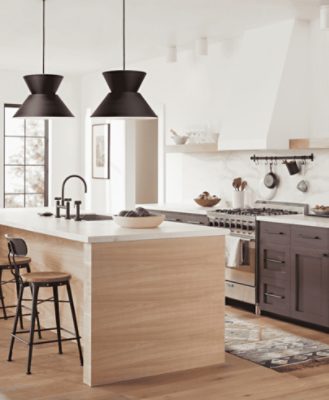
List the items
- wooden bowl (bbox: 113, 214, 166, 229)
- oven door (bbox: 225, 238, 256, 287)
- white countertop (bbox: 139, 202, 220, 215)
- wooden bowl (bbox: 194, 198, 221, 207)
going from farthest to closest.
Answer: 1. wooden bowl (bbox: 194, 198, 221, 207)
2. white countertop (bbox: 139, 202, 220, 215)
3. oven door (bbox: 225, 238, 256, 287)
4. wooden bowl (bbox: 113, 214, 166, 229)

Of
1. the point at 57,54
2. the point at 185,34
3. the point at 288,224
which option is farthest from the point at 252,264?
the point at 57,54

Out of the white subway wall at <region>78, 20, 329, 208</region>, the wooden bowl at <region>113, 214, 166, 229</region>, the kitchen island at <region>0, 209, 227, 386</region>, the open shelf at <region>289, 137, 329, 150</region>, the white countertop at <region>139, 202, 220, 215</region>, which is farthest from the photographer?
the white countertop at <region>139, 202, 220, 215</region>

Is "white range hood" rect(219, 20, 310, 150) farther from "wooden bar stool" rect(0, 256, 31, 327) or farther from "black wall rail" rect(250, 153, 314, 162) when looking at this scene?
"wooden bar stool" rect(0, 256, 31, 327)

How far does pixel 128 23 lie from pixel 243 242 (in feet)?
7.60

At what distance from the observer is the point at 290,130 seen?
674cm

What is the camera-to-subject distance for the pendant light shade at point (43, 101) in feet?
19.1

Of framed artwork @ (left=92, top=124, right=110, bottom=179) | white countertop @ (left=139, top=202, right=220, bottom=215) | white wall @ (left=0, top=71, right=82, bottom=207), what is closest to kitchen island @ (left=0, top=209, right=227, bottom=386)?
white countertop @ (left=139, top=202, right=220, bottom=215)

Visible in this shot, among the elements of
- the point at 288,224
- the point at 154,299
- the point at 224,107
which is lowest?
the point at 154,299

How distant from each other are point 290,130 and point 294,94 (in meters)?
0.34

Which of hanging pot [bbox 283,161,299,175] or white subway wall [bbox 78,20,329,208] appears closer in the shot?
white subway wall [bbox 78,20,329,208]

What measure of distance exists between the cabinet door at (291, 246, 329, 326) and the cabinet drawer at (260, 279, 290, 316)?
0.08 m

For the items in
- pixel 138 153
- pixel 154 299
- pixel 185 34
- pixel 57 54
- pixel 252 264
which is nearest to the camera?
pixel 154 299

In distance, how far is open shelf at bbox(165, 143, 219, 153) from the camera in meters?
7.54

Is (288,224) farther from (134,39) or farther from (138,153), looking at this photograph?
(138,153)
